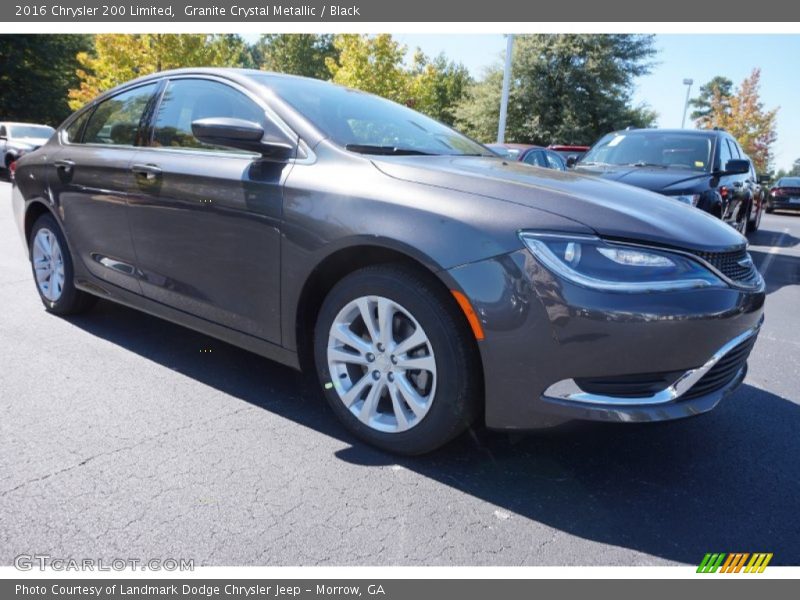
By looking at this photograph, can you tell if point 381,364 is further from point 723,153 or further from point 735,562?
point 723,153

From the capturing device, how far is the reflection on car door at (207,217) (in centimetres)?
276

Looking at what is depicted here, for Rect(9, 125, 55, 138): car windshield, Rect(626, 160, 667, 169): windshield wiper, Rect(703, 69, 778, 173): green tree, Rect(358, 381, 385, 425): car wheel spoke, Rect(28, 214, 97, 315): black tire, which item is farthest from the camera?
Rect(703, 69, 778, 173): green tree

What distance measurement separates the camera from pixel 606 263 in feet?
6.84

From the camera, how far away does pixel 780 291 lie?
640 cm

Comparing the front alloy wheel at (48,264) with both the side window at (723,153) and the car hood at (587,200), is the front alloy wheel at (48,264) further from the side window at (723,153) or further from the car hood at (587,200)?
the side window at (723,153)

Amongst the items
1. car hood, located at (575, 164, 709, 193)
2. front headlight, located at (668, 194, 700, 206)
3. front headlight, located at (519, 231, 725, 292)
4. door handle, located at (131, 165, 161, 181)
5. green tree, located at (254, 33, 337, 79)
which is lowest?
front headlight, located at (668, 194, 700, 206)

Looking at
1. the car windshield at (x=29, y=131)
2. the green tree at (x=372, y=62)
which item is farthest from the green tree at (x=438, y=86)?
the car windshield at (x=29, y=131)

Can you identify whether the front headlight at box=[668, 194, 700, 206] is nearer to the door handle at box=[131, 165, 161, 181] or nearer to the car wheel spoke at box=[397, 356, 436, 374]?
the car wheel spoke at box=[397, 356, 436, 374]

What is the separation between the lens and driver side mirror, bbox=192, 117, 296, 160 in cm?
261

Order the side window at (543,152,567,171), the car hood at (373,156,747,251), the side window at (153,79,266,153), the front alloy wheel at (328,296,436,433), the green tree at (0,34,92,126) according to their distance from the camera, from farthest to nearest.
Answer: the green tree at (0,34,92,126) < the side window at (543,152,567,171) < the side window at (153,79,266,153) < the front alloy wheel at (328,296,436,433) < the car hood at (373,156,747,251)

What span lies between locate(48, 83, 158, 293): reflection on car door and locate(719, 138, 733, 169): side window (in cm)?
611

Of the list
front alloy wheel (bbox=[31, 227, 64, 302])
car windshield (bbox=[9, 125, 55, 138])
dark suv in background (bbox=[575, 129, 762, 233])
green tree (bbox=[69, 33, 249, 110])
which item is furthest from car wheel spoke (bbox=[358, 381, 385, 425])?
green tree (bbox=[69, 33, 249, 110])

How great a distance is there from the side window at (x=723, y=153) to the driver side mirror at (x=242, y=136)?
588cm
